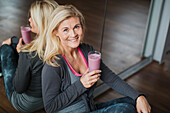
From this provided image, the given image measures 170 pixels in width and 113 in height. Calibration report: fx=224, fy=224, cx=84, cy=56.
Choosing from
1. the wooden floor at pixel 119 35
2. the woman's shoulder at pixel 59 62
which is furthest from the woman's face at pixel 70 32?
the wooden floor at pixel 119 35

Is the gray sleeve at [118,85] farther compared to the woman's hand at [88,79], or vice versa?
the gray sleeve at [118,85]

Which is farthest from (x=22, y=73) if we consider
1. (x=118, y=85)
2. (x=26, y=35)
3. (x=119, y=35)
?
(x=119, y=35)

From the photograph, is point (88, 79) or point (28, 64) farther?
point (28, 64)

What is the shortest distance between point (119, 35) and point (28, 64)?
5.72 feet

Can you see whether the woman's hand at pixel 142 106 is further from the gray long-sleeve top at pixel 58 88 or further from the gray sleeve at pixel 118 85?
the gray long-sleeve top at pixel 58 88

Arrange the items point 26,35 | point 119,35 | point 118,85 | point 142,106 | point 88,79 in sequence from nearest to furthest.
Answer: point 88,79
point 142,106
point 118,85
point 26,35
point 119,35

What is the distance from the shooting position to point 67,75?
1.61 metres

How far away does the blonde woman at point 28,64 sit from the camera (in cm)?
184

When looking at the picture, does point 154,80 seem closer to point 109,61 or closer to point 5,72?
point 109,61

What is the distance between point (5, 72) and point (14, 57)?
167 mm

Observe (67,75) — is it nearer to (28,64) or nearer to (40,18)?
(28,64)

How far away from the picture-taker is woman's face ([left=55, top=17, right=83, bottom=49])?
1572mm

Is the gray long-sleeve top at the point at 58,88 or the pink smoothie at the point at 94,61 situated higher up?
the pink smoothie at the point at 94,61

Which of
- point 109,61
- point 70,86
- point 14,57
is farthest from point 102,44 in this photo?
point 70,86
